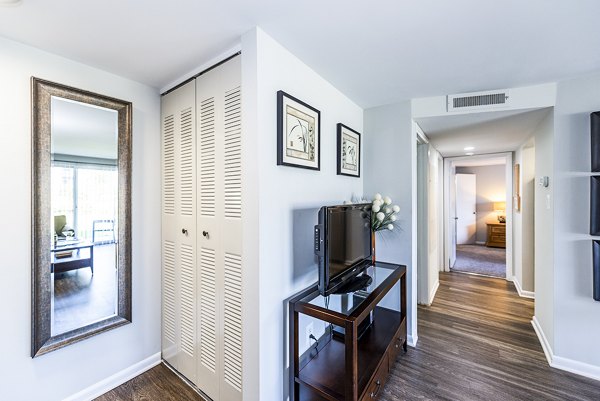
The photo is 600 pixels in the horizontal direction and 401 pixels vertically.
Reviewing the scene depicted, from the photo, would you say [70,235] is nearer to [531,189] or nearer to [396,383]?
[396,383]

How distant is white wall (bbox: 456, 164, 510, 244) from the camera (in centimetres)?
718

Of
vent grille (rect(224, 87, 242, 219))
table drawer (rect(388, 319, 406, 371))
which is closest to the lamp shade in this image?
table drawer (rect(388, 319, 406, 371))

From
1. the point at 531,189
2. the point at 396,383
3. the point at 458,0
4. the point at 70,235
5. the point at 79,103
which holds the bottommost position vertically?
the point at 396,383

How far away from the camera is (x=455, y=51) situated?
5.52 ft

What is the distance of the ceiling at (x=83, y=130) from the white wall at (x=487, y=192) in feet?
28.1

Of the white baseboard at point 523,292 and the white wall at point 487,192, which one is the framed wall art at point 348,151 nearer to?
the white baseboard at point 523,292

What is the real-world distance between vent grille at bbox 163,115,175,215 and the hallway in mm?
2246

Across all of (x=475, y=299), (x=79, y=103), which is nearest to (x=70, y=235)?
(x=79, y=103)

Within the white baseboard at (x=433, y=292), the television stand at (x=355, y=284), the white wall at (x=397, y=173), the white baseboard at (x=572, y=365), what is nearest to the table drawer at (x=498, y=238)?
the white baseboard at (x=433, y=292)

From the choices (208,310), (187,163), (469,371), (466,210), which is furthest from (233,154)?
(466,210)

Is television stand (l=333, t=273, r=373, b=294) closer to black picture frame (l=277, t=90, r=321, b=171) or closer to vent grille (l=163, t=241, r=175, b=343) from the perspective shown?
black picture frame (l=277, t=90, r=321, b=171)

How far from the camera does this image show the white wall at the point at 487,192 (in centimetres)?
718

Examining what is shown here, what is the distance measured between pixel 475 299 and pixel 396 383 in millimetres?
2279

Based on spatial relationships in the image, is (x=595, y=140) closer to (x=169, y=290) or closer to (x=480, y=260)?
(x=169, y=290)
